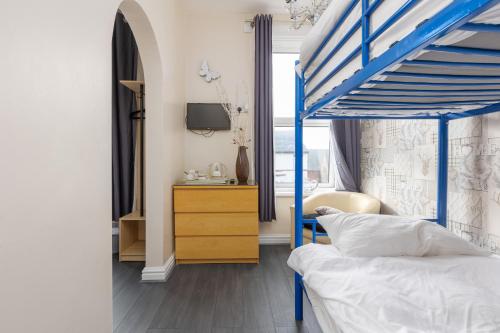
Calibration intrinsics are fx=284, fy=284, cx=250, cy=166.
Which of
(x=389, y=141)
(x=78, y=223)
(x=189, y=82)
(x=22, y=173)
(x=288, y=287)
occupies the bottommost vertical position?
(x=288, y=287)

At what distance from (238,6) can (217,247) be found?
2742 mm

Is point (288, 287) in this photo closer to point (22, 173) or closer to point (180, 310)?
point (180, 310)

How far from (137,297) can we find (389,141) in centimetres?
270

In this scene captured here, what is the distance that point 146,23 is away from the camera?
2205 millimetres

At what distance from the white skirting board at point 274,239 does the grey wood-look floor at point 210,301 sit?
694 millimetres

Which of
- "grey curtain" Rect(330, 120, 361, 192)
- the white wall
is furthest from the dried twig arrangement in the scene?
the white wall

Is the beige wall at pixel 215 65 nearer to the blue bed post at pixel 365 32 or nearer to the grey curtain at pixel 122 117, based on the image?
the grey curtain at pixel 122 117

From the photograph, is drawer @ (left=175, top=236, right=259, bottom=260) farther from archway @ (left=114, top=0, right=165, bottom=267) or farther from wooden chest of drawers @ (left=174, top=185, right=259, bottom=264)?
archway @ (left=114, top=0, right=165, bottom=267)

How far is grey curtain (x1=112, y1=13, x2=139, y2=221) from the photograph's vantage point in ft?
10.4

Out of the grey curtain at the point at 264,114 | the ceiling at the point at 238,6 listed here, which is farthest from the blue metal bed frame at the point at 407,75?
the ceiling at the point at 238,6

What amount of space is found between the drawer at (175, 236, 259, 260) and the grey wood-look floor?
0.34ft

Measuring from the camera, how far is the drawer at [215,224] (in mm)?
2844

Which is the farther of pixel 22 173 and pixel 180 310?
pixel 180 310

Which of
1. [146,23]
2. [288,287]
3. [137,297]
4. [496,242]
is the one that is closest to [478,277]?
[496,242]
